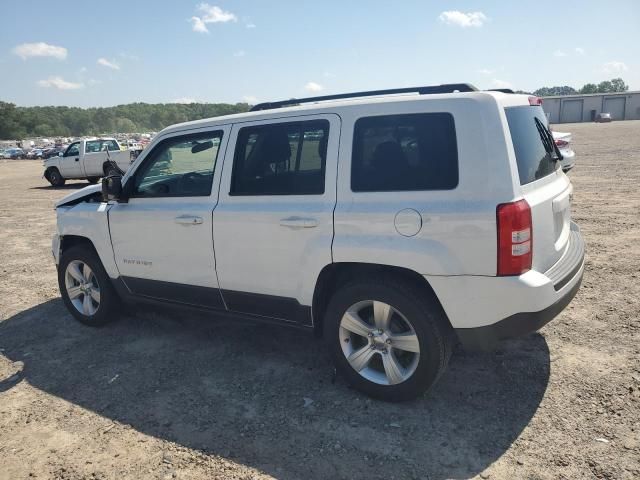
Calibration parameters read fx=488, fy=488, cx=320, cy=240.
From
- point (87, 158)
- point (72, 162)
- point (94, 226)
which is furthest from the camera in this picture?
point (72, 162)

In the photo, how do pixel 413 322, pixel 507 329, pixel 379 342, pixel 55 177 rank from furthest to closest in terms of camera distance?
pixel 55 177 → pixel 379 342 → pixel 413 322 → pixel 507 329

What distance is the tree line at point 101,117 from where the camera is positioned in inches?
4835

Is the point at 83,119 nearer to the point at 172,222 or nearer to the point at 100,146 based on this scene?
the point at 100,146

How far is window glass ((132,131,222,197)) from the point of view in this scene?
3.97 metres

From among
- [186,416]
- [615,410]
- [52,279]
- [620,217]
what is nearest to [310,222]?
[186,416]

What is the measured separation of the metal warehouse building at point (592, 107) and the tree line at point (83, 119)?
249ft

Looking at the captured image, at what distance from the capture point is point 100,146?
19281mm

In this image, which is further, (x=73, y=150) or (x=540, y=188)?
(x=73, y=150)

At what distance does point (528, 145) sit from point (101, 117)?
19012cm

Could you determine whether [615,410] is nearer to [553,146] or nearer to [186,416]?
[553,146]

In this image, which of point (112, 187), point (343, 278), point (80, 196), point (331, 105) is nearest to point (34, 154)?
point (80, 196)

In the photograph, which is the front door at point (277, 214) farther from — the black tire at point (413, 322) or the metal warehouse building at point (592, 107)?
the metal warehouse building at point (592, 107)

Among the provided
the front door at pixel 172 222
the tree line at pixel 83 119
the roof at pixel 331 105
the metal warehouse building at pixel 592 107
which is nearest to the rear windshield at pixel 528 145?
the roof at pixel 331 105

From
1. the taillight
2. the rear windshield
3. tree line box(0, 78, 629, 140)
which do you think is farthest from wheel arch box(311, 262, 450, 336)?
tree line box(0, 78, 629, 140)
